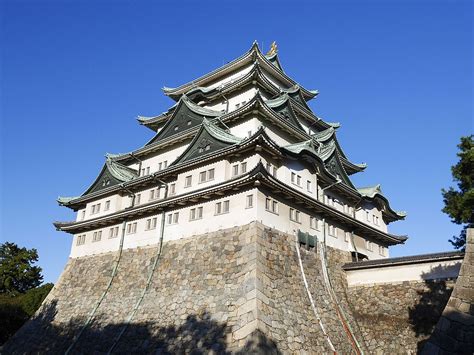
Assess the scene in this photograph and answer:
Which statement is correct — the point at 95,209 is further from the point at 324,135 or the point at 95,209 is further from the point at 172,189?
the point at 324,135

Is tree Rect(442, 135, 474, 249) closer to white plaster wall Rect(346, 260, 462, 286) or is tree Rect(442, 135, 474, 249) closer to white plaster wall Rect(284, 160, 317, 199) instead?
white plaster wall Rect(346, 260, 462, 286)

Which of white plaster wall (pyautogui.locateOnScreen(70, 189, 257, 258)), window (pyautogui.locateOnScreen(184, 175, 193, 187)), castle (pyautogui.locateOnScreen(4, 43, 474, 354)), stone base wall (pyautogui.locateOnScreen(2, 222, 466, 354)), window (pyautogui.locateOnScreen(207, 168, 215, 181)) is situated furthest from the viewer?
window (pyautogui.locateOnScreen(184, 175, 193, 187))

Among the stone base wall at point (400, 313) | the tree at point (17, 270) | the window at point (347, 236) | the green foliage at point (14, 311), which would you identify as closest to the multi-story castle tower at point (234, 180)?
the window at point (347, 236)

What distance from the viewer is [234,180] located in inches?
853

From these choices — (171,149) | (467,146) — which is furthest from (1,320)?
(467,146)

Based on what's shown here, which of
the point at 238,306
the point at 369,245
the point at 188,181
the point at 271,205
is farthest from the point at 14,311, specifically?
the point at 369,245

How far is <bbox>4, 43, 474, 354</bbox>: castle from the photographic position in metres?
19.5

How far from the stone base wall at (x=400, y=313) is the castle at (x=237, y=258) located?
0.06 meters

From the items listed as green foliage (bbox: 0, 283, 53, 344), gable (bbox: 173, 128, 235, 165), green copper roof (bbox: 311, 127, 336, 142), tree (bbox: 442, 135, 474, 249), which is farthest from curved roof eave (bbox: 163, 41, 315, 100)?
green foliage (bbox: 0, 283, 53, 344)

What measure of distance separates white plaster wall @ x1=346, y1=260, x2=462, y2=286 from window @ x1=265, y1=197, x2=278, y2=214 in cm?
822

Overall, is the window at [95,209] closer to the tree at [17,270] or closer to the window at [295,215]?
the window at [295,215]

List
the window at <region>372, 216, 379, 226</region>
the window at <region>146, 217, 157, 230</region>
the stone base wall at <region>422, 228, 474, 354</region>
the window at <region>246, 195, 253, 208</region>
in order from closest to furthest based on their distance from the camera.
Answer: the stone base wall at <region>422, 228, 474, 354</region>, the window at <region>246, 195, 253, 208</region>, the window at <region>146, 217, 157, 230</region>, the window at <region>372, 216, 379, 226</region>

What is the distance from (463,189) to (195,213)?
17.0m

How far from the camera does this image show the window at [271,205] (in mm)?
22156
